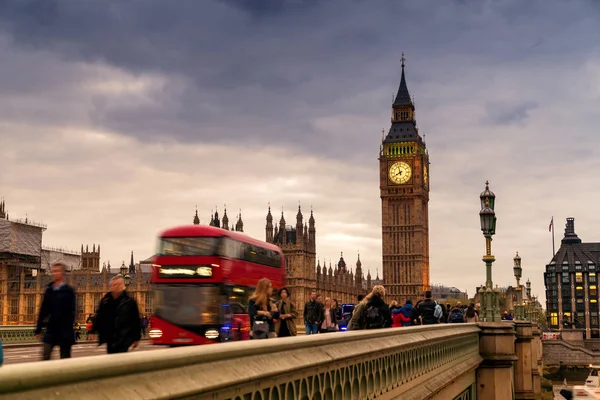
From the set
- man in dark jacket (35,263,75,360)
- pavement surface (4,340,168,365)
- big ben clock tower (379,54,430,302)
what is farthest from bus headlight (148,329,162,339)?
big ben clock tower (379,54,430,302)

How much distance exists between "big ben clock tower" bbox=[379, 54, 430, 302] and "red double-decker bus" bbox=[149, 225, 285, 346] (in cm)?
11468

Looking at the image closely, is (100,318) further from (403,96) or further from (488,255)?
(403,96)

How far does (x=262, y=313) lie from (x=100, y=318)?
3232 mm

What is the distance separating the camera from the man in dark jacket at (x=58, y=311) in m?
11.2

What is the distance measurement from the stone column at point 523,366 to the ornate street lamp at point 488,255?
9001 mm

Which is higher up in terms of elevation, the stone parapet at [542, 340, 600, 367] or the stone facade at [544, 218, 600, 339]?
the stone facade at [544, 218, 600, 339]

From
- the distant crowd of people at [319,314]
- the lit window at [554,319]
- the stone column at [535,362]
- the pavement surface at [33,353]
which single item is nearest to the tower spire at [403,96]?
the lit window at [554,319]

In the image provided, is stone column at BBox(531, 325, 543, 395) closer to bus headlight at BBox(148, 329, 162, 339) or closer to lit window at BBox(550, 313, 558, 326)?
bus headlight at BBox(148, 329, 162, 339)

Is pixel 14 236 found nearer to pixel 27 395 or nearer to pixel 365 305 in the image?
pixel 365 305

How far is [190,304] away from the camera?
25375 mm

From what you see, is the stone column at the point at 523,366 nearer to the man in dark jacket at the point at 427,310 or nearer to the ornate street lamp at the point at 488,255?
the ornate street lamp at the point at 488,255

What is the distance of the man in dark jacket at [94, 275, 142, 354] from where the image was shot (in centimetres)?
1016

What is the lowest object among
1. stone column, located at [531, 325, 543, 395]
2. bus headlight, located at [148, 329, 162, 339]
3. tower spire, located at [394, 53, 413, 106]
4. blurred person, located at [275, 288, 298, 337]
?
stone column, located at [531, 325, 543, 395]

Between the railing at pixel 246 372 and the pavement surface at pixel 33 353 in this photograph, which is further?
the pavement surface at pixel 33 353
